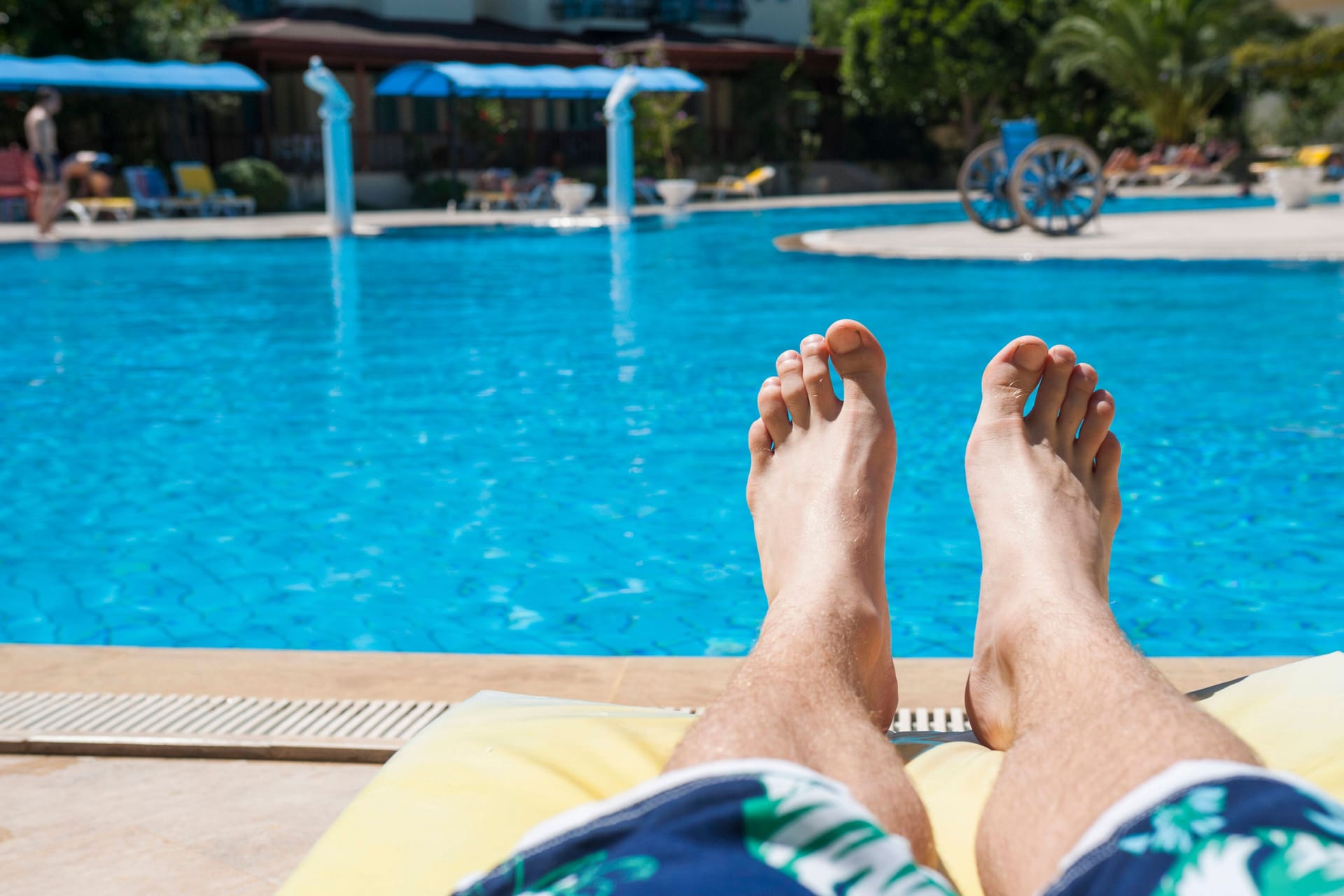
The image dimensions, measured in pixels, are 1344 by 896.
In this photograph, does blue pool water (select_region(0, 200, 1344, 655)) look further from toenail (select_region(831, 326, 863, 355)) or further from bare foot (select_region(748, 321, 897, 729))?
toenail (select_region(831, 326, 863, 355))

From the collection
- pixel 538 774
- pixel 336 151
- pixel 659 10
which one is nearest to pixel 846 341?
pixel 538 774

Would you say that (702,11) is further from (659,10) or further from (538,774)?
(538,774)

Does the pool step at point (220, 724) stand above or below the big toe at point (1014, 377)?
below

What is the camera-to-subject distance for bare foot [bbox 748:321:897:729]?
1778 mm

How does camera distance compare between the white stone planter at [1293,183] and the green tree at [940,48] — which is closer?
the white stone planter at [1293,183]

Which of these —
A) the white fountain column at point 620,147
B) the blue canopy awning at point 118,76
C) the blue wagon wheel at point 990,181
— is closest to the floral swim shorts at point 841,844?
the blue wagon wheel at point 990,181

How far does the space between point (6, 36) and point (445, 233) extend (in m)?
9.47

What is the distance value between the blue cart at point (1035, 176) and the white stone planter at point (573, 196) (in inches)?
284

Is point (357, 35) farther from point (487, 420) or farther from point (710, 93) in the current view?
point (487, 420)

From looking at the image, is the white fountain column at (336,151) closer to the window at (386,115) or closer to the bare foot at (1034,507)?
the window at (386,115)

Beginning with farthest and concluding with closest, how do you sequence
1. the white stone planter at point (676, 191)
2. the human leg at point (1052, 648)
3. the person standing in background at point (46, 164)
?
1. the white stone planter at point (676, 191)
2. the person standing in background at point (46, 164)
3. the human leg at point (1052, 648)

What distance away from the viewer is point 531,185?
2152cm

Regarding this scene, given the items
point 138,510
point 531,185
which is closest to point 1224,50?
point 531,185

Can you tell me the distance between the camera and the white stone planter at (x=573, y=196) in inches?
723
